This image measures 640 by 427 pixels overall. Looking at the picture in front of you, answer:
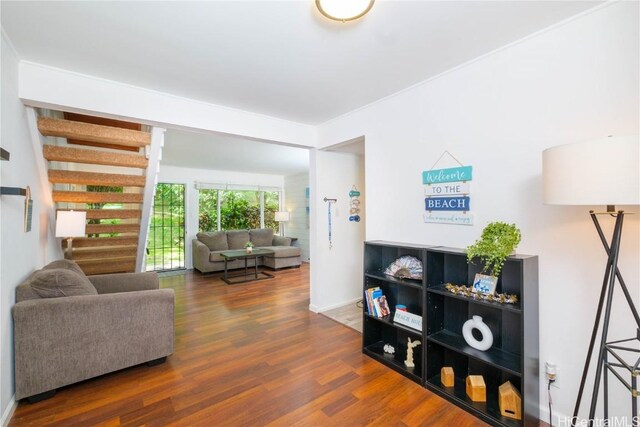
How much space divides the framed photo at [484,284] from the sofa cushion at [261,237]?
18.5 feet

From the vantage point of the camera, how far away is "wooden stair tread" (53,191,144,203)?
3.03 m

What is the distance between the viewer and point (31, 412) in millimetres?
1890

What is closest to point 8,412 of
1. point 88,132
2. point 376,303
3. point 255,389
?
point 255,389

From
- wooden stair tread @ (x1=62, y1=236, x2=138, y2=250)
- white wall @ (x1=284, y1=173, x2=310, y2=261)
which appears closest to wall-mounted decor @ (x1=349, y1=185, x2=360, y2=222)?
wooden stair tread @ (x1=62, y1=236, x2=138, y2=250)

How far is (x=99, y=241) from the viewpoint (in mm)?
3568

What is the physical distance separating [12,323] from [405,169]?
318cm

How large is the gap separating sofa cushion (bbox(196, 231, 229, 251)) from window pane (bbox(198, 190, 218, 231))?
651 mm

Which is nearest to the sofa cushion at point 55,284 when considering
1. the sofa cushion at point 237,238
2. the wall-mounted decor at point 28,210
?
the wall-mounted decor at point 28,210

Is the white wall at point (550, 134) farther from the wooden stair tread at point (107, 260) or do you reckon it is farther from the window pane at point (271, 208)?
the window pane at point (271, 208)

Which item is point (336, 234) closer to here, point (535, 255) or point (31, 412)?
point (535, 255)

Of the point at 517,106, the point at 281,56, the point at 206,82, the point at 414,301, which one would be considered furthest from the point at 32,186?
the point at 517,106

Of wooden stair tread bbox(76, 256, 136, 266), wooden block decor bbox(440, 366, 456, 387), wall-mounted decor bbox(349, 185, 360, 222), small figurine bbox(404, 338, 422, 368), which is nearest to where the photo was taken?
wooden block decor bbox(440, 366, 456, 387)

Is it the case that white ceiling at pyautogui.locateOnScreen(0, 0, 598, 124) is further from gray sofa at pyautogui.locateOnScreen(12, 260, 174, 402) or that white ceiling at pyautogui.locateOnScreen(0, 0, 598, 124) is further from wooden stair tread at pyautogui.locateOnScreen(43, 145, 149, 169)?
gray sofa at pyautogui.locateOnScreen(12, 260, 174, 402)

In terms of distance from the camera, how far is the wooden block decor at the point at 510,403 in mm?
1735
